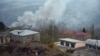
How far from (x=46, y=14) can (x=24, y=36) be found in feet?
1.42

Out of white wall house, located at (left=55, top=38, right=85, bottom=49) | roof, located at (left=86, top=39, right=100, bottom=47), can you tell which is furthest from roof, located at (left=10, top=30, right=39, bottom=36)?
roof, located at (left=86, top=39, right=100, bottom=47)

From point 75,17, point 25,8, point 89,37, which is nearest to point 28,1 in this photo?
point 25,8

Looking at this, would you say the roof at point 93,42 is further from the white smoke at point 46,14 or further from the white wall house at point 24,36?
the white wall house at point 24,36

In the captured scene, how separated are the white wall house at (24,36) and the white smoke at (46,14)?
0.37 ft

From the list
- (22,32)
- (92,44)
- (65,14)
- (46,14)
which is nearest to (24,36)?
(22,32)

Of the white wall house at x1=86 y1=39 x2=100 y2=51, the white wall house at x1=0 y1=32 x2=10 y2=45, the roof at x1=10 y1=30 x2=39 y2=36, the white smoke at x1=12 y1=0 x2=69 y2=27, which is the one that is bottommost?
the white wall house at x1=86 y1=39 x2=100 y2=51

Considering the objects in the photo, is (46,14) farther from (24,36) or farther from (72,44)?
(72,44)

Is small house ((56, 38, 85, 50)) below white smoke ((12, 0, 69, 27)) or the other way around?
below

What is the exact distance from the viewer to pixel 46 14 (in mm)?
4039

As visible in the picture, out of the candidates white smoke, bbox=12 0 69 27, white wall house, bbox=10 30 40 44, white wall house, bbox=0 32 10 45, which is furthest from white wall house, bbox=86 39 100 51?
white wall house, bbox=0 32 10 45

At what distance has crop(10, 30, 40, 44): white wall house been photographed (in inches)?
156

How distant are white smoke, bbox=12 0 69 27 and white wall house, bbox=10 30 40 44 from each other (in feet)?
0.37

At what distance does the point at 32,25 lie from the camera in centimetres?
400

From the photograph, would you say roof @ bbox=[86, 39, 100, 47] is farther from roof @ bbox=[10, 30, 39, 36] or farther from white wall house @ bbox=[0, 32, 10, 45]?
white wall house @ bbox=[0, 32, 10, 45]
